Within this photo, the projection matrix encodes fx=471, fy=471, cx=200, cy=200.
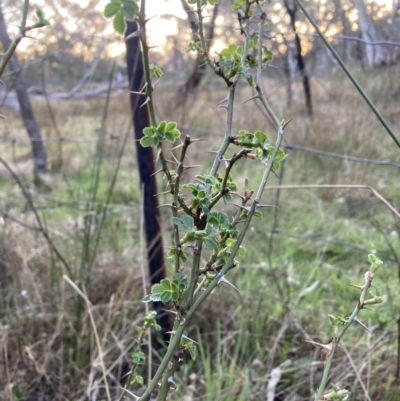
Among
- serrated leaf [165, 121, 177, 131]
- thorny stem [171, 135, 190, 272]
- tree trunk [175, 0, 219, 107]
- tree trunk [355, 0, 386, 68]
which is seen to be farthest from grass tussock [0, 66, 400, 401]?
tree trunk [355, 0, 386, 68]

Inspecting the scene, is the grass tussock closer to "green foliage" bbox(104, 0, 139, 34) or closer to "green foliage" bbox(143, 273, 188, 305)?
"green foliage" bbox(143, 273, 188, 305)

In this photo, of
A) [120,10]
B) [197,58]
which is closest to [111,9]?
[120,10]

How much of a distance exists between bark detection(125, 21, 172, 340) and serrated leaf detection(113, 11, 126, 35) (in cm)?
90

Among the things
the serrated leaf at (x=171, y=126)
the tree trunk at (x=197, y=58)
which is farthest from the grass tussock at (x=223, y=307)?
the serrated leaf at (x=171, y=126)

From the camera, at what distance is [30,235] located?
1.99 m

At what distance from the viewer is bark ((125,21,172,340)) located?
128cm

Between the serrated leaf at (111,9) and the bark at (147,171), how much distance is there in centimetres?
91

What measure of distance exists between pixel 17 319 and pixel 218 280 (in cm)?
101

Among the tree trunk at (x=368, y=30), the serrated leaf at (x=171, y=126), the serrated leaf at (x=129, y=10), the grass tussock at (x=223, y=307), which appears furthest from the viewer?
the tree trunk at (x=368, y=30)

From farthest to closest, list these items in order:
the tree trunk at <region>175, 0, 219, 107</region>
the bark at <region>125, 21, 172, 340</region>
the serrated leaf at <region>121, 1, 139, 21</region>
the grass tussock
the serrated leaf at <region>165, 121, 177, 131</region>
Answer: the bark at <region>125, 21, 172, 340</region>
the grass tussock
the tree trunk at <region>175, 0, 219, 107</region>
the serrated leaf at <region>165, 121, 177, 131</region>
the serrated leaf at <region>121, 1, 139, 21</region>

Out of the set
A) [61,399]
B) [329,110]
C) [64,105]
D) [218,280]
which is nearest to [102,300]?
[61,399]

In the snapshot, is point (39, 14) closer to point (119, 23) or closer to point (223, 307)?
point (119, 23)

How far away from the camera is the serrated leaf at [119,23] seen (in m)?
0.34

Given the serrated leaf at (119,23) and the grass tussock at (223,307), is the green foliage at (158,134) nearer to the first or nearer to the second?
the serrated leaf at (119,23)
